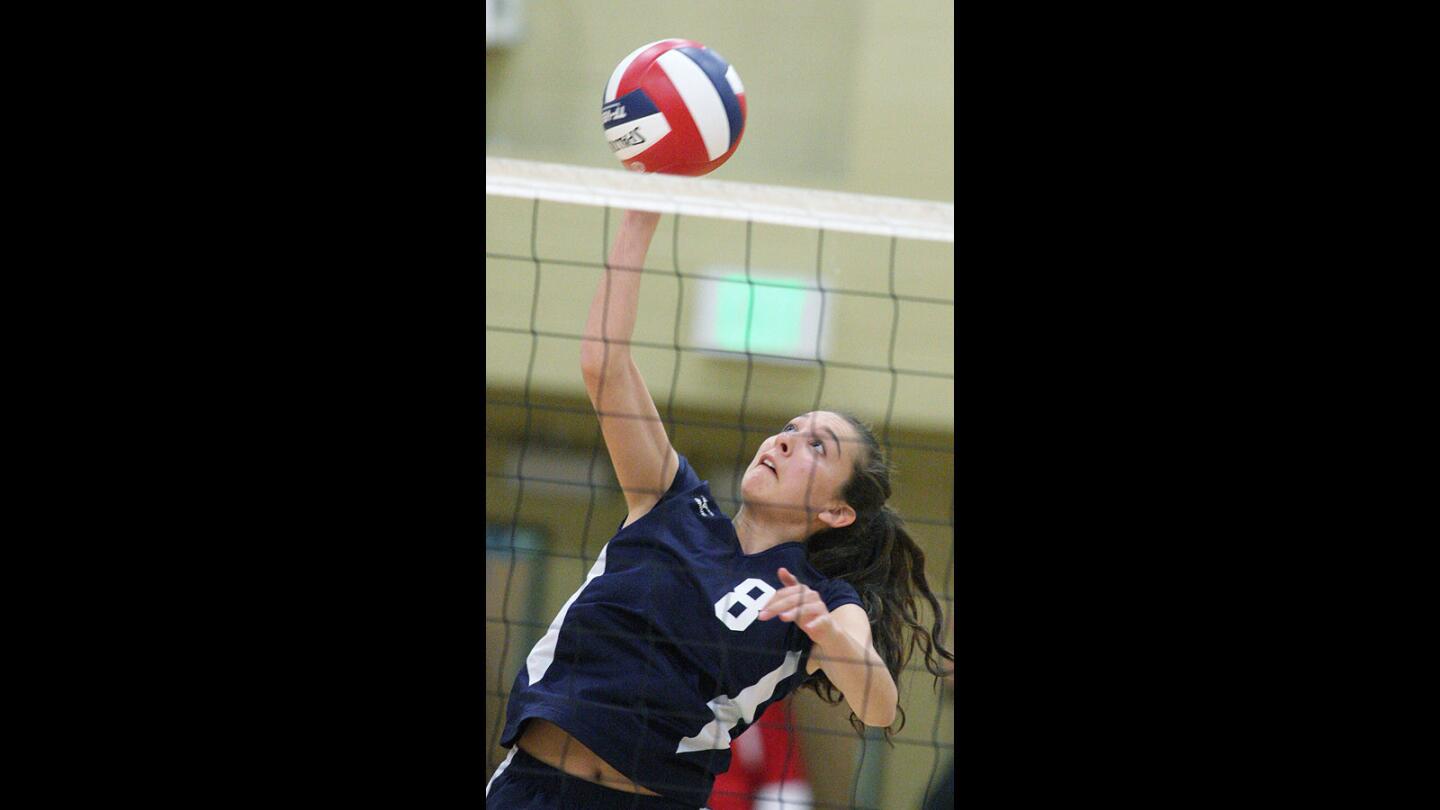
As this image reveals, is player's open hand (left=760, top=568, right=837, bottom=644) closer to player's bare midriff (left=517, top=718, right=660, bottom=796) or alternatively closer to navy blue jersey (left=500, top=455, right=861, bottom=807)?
navy blue jersey (left=500, top=455, right=861, bottom=807)

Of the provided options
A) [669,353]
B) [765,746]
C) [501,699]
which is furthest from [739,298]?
[501,699]

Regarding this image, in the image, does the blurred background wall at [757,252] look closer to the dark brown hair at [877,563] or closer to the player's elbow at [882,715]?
the dark brown hair at [877,563]

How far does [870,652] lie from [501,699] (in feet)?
3.03

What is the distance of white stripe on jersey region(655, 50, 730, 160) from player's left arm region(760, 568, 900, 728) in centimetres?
94

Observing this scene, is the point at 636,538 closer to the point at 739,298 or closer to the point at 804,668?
the point at 804,668

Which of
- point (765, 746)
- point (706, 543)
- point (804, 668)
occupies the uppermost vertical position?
point (706, 543)

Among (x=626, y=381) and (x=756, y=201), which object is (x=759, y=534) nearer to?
(x=626, y=381)

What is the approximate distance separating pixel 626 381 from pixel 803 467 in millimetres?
459

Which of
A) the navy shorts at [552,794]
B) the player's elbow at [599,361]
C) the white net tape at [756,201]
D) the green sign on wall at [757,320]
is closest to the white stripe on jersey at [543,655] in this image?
the navy shorts at [552,794]

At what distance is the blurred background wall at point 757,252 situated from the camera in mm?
6441

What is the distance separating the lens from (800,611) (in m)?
2.67

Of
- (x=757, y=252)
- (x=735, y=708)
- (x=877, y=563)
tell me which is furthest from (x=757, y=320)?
(x=735, y=708)

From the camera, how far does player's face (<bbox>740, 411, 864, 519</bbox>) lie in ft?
9.85

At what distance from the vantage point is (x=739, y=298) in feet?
21.7
